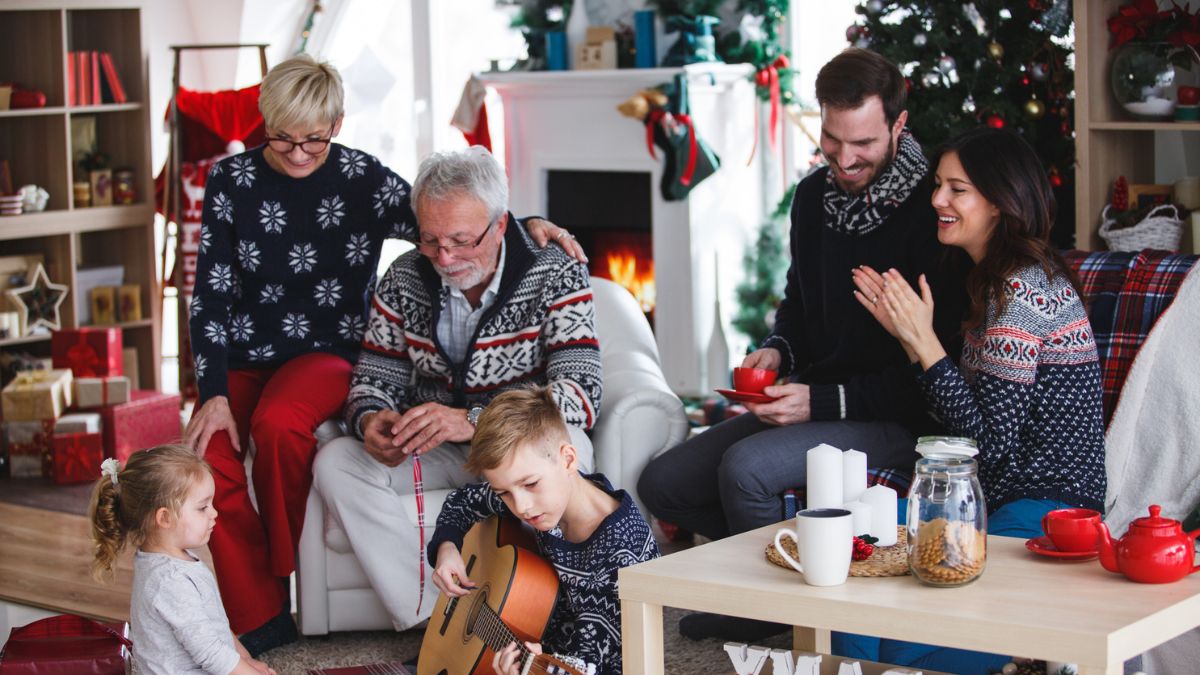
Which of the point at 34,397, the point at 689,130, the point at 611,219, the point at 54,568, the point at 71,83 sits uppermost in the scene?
the point at 71,83

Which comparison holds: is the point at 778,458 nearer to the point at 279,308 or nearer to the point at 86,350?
the point at 279,308

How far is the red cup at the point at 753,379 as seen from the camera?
3000 millimetres

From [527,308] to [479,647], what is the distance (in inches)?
33.9

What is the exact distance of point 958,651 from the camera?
246 cm

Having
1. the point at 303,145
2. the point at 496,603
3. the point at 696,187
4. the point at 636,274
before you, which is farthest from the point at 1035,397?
the point at 636,274

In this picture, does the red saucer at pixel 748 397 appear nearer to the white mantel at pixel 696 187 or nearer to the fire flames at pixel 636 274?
the white mantel at pixel 696 187

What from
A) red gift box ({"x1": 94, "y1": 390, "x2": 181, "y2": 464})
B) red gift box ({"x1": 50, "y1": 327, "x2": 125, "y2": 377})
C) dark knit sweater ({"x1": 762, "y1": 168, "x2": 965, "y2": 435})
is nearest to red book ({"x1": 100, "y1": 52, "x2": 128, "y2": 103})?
red gift box ({"x1": 50, "y1": 327, "x2": 125, "y2": 377})

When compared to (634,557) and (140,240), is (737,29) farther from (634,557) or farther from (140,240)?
(634,557)

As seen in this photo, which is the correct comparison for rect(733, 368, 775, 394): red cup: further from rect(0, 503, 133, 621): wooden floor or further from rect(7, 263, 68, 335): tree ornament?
rect(7, 263, 68, 335): tree ornament

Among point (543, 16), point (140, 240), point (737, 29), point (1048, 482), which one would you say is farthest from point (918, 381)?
point (140, 240)

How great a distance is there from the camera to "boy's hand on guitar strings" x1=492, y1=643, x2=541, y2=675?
2381 millimetres

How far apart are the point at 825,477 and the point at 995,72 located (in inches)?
85.1

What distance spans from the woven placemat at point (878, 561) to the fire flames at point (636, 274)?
3.50m

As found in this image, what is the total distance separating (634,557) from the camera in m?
2.50
